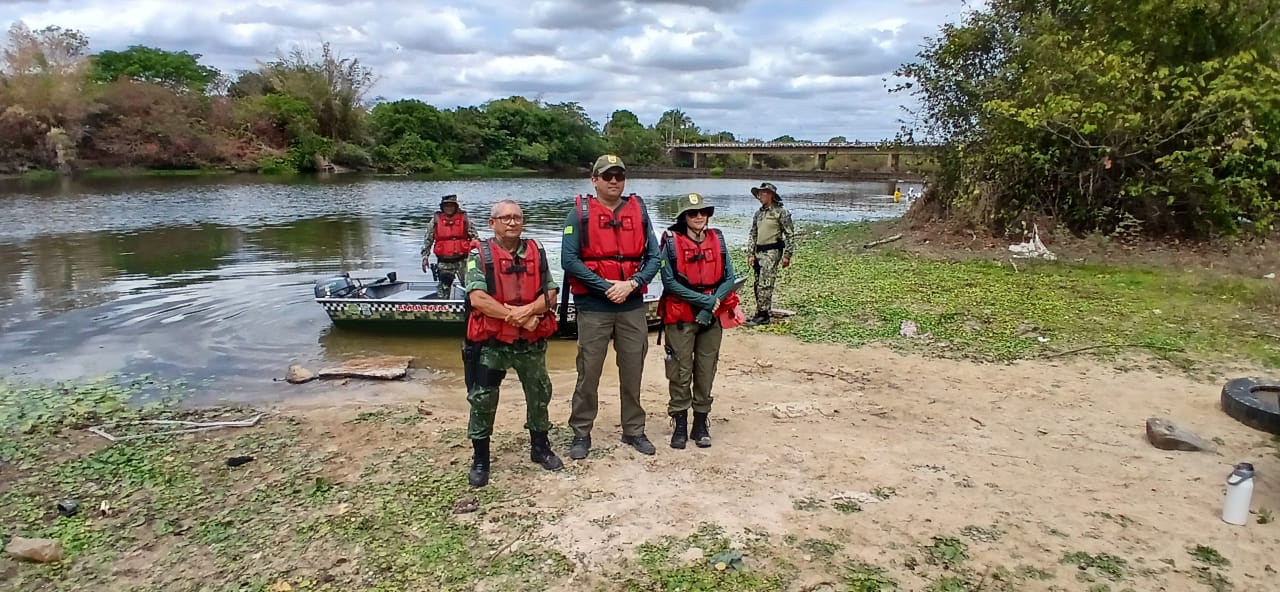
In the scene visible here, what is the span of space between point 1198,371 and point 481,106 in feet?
277

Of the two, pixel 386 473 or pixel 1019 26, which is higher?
pixel 1019 26

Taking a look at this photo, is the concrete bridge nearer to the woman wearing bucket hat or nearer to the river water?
the river water

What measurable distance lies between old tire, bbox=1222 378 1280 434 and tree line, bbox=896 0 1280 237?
28.0ft

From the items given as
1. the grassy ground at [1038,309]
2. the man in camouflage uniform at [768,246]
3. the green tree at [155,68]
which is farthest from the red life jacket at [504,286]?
the green tree at [155,68]

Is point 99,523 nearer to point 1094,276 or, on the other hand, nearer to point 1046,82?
point 1094,276

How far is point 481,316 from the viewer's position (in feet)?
15.6

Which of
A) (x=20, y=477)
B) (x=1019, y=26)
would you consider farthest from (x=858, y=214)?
(x=20, y=477)

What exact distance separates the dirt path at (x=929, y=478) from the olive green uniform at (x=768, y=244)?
2.54 metres

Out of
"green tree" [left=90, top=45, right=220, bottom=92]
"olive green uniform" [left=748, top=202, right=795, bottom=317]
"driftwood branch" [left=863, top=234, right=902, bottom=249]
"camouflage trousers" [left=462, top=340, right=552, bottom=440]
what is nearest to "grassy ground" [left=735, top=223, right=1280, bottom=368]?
"olive green uniform" [left=748, top=202, right=795, bottom=317]

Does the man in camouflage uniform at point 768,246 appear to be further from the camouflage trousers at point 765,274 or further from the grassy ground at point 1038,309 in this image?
the grassy ground at point 1038,309

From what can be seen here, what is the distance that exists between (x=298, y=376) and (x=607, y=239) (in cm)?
478

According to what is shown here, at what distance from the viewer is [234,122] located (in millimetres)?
61406

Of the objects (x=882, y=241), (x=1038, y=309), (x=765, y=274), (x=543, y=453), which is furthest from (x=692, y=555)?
(x=882, y=241)

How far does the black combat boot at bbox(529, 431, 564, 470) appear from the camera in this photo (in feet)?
17.0
